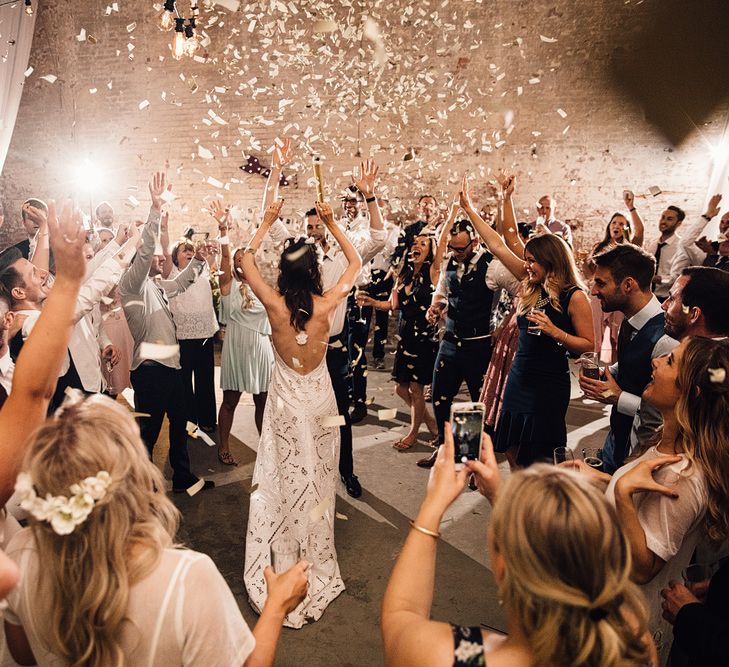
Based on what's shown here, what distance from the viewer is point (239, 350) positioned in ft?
13.2

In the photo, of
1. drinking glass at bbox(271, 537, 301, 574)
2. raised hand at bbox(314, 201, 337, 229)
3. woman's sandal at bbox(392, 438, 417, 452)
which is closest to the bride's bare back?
raised hand at bbox(314, 201, 337, 229)

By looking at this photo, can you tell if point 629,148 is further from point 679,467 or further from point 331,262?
point 679,467

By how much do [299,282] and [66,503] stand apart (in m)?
1.76

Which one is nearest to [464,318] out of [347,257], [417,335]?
[417,335]

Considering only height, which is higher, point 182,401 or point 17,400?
point 17,400

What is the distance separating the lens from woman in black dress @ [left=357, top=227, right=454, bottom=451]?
4.28 m

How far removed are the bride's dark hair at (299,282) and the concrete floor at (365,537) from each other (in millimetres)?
1307

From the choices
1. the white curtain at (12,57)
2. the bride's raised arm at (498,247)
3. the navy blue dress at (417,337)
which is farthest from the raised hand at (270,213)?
the white curtain at (12,57)

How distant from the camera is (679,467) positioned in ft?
4.82

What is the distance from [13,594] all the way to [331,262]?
2.91 meters

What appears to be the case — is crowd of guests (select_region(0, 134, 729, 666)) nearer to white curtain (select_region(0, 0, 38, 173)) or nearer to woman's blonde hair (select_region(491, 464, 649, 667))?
woman's blonde hair (select_region(491, 464, 649, 667))

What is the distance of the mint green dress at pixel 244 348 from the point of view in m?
3.99

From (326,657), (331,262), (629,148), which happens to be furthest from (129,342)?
(629,148)

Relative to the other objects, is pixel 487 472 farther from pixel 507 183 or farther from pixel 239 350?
pixel 239 350
